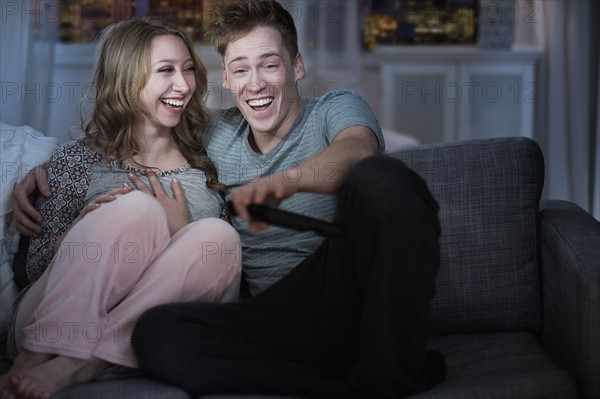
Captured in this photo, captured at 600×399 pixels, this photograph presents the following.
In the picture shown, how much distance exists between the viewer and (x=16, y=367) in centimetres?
165

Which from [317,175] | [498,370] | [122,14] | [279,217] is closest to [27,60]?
[122,14]

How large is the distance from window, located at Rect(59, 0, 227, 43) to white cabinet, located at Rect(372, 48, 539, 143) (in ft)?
2.77

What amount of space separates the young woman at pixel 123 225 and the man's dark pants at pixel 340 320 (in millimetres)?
106

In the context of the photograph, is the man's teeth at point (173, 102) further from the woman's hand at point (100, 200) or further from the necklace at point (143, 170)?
the woman's hand at point (100, 200)

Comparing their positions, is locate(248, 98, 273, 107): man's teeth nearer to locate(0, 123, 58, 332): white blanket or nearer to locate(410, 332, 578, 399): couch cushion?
locate(0, 123, 58, 332): white blanket

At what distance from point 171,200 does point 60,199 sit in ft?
0.79

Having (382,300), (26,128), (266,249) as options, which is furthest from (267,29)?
Answer: (382,300)

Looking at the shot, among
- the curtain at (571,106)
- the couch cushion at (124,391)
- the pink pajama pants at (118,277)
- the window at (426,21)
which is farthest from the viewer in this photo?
the window at (426,21)

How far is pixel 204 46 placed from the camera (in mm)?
3916

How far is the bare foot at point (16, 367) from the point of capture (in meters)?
1.57

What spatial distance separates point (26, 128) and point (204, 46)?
5.95 ft

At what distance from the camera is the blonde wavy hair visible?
2.02 meters

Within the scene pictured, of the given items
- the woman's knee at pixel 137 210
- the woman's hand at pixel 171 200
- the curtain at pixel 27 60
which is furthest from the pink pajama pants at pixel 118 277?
the curtain at pixel 27 60

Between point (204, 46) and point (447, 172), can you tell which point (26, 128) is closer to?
point (447, 172)
